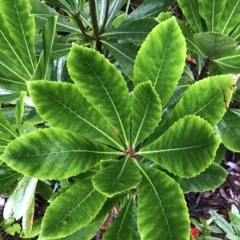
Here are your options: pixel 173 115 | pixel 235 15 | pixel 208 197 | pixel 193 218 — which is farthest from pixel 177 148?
pixel 208 197

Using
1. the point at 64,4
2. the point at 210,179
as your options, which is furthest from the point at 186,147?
the point at 64,4

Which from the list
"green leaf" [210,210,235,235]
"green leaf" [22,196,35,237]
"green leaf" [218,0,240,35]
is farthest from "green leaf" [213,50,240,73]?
"green leaf" [210,210,235,235]

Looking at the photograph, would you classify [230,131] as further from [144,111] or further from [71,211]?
[71,211]

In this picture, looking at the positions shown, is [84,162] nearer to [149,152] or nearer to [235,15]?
[149,152]

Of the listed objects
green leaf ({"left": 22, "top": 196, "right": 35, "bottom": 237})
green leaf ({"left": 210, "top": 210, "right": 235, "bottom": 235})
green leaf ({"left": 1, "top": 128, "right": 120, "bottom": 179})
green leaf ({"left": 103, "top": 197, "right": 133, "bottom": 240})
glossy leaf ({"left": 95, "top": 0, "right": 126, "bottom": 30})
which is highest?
glossy leaf ({"left": 95, "top": 0, "right": 126, "bottom": 30})

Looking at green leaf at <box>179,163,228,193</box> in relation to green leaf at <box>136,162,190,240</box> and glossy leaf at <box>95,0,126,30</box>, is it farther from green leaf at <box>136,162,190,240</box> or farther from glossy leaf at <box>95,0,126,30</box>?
glossy leaf at <box>95,0,126,30</box>


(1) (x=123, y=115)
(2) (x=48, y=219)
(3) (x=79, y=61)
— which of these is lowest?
(2) (x=48, y=219)
